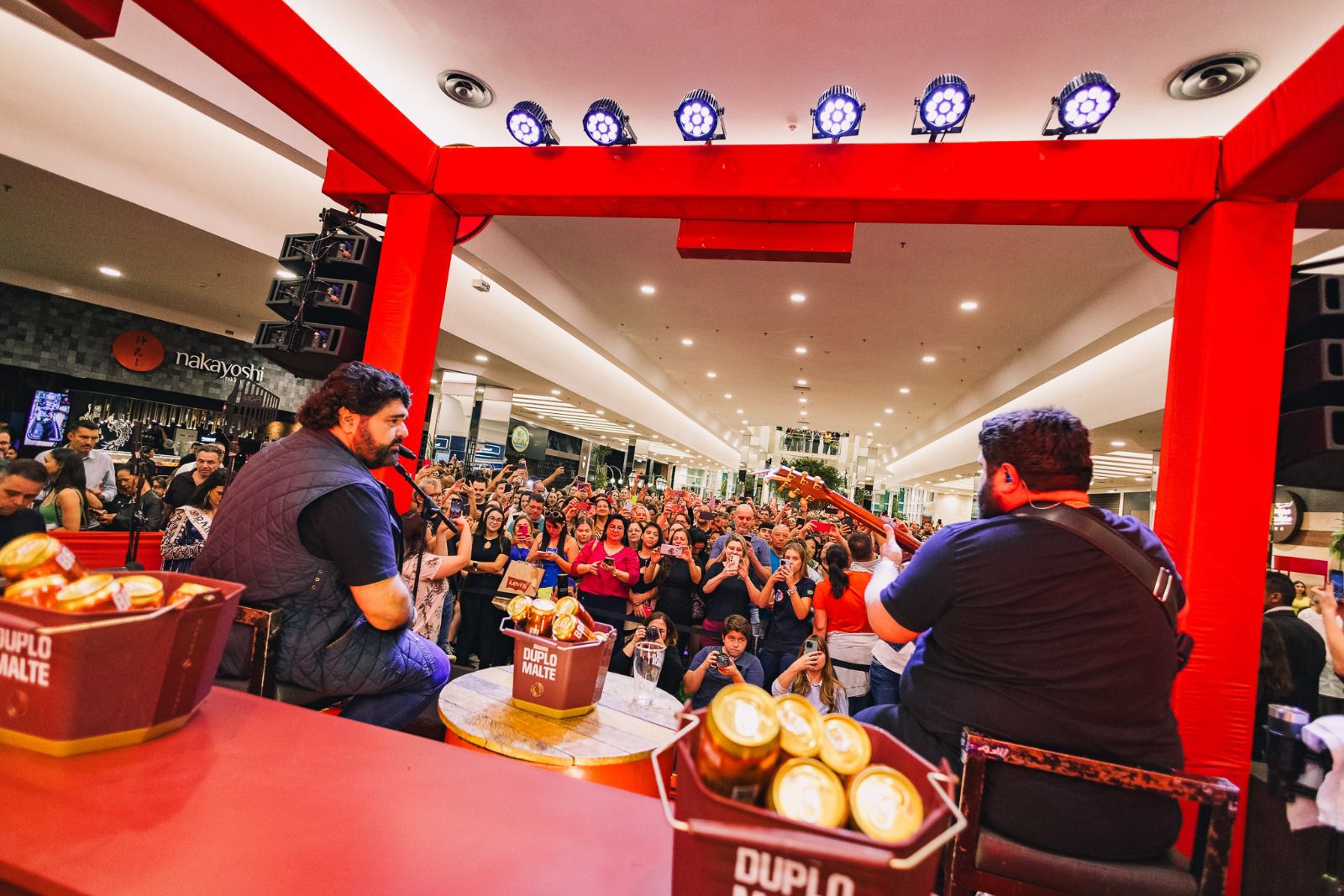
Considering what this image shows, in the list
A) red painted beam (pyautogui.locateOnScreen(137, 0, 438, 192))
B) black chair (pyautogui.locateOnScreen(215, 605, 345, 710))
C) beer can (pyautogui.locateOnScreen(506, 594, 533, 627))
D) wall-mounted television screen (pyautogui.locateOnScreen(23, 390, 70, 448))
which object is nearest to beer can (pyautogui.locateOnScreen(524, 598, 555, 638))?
beer can (pyautogui.locateOnScreen(506, 594, 533, 627))

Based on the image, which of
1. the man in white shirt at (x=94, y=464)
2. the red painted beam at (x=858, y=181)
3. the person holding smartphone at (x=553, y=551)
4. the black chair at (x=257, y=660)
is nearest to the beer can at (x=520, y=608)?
the black chair at (x=257, y=660)

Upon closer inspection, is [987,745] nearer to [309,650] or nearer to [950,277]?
[309,650]

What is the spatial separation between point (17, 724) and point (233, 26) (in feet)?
9.27

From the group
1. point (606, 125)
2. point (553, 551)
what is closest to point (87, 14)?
point (606, 125)

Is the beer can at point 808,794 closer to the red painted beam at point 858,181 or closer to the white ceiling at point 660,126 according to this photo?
the red painted beam at point 858,181

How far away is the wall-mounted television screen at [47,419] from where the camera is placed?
27.4 feet

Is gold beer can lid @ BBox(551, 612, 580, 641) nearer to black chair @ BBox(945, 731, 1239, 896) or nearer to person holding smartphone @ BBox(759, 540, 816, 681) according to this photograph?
black chair @ BBox(945, 731, 1239, 896)

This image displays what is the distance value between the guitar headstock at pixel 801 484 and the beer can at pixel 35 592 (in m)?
2.65

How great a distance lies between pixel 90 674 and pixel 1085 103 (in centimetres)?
380

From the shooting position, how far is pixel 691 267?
643 cm

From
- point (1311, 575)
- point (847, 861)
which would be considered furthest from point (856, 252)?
point (1311, 575)

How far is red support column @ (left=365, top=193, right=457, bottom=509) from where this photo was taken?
3.60 metres

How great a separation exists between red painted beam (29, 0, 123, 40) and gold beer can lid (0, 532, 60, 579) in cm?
225

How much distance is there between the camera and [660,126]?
4254 mm
